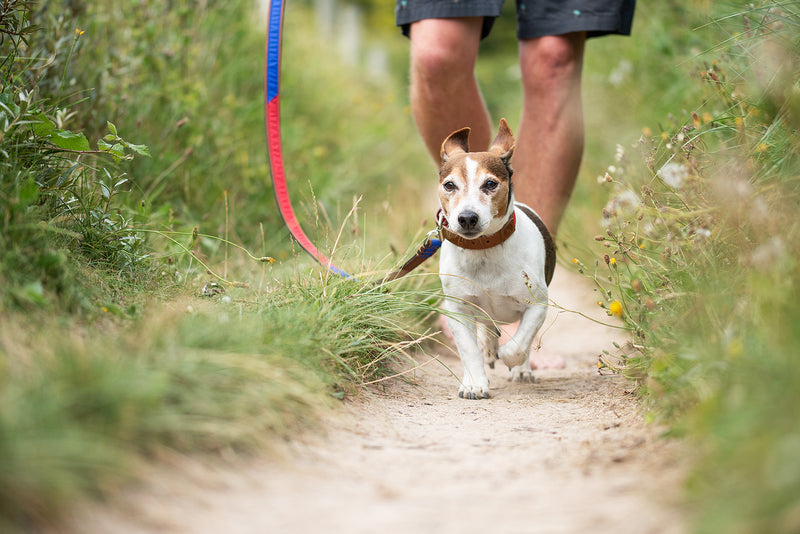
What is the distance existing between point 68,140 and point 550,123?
2.03m

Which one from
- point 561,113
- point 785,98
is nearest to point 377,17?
point 561,113

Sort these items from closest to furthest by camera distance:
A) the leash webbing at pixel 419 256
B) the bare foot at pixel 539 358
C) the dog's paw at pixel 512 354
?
the dog's paw at pixel 512 354
the leash webbing at pixel 419 256
the bare foot at pixel 539 358

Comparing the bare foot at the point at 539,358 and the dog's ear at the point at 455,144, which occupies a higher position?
the dog's ear at the point at 455,144

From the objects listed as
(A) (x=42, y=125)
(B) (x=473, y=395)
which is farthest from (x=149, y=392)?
(B) (x=473, y=395)

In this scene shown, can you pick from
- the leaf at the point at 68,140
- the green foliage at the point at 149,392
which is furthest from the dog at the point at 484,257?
the leaf at the point at 68,140

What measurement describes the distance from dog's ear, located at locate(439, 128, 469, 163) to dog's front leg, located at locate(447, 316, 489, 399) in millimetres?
690

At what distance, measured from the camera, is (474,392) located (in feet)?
8.82

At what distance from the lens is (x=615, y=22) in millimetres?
3180

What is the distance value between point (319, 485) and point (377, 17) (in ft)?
60.8

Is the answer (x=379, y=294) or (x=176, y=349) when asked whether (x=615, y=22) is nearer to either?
(x=379, y=294)

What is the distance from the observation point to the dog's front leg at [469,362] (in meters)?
2.70

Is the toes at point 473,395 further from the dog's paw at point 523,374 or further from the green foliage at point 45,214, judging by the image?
the green foliage at point 45,214

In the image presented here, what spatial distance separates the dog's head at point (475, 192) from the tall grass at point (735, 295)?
0.42 meters

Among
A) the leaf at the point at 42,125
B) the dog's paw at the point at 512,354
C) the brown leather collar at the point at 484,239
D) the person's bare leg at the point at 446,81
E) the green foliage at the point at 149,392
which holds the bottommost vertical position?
the dog's paw at the point at 512,354
